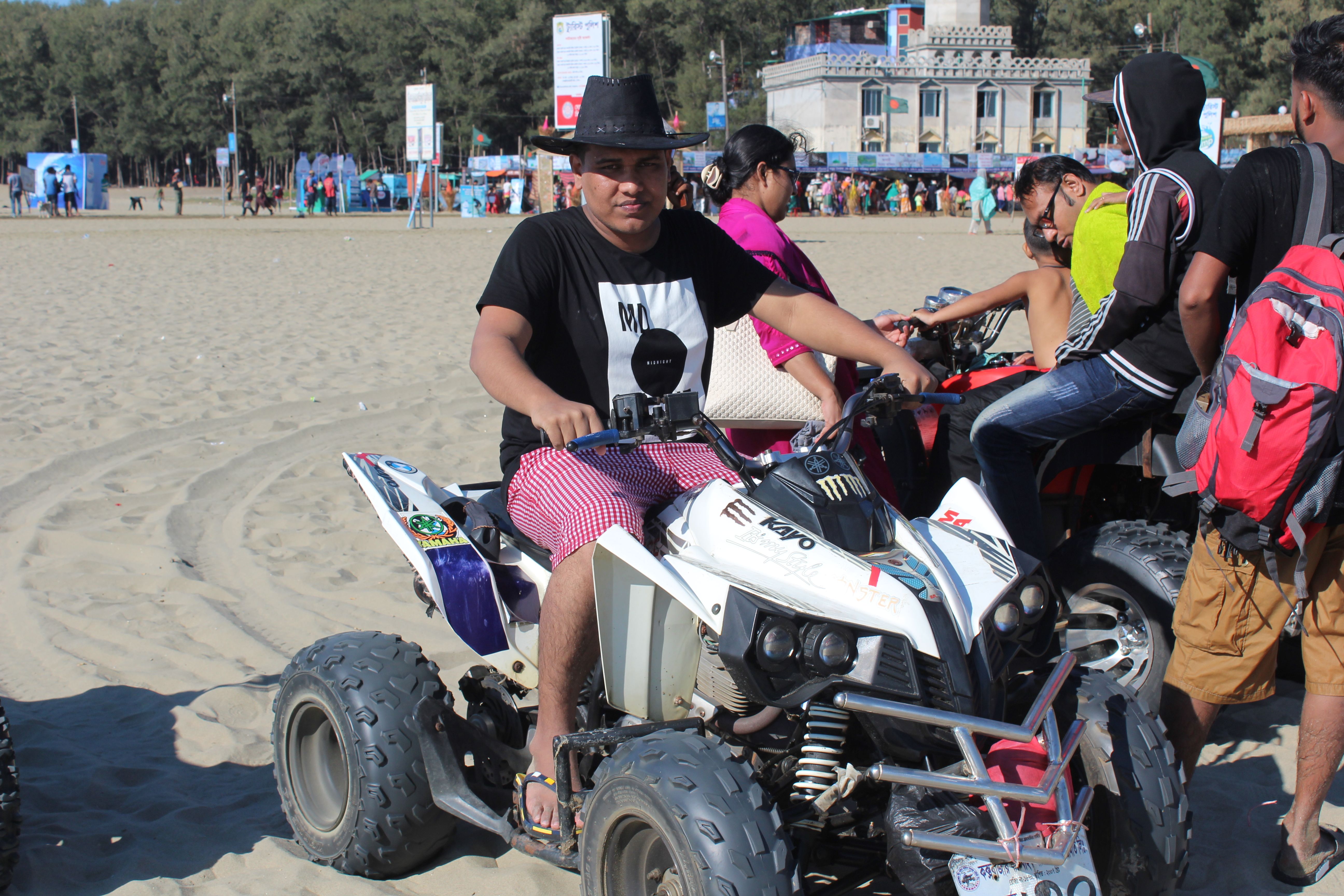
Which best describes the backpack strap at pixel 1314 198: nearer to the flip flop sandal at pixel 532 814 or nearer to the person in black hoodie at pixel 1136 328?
the person in black hoodie at pixel 1136 328

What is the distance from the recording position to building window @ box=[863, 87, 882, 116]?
7712cm

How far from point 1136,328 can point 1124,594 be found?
2.82 feet

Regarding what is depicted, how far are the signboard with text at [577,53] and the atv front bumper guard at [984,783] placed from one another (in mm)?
13132

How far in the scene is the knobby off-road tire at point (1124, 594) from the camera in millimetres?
3729

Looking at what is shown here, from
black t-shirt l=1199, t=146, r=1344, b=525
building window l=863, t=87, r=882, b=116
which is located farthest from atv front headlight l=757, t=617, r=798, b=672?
building window l=863, t=87, r=882, b=116

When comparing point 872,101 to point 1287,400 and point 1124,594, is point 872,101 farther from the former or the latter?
point 1287,400

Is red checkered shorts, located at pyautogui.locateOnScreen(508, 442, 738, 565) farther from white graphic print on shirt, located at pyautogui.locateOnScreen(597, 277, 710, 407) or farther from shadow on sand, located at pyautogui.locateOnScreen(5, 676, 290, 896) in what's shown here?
shadow on sand, located at pyautogui.locateOnScreen(5, 676, 290, 896)

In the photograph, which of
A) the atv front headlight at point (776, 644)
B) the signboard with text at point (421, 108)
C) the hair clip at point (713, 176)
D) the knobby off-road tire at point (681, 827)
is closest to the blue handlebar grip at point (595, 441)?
the atv front headlight at point (776, 644)

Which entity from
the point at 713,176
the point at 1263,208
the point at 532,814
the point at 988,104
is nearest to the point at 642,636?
the point at 532,814

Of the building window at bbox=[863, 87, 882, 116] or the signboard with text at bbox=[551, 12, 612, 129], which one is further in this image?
the building window at bbox=[863, 87, 882, 116]

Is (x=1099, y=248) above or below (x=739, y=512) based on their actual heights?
above

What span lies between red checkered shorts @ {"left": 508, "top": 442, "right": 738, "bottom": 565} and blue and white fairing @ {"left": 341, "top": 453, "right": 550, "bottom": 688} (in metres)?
0.16

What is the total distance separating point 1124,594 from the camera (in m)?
3.79

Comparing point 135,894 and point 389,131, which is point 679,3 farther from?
point 135,894
